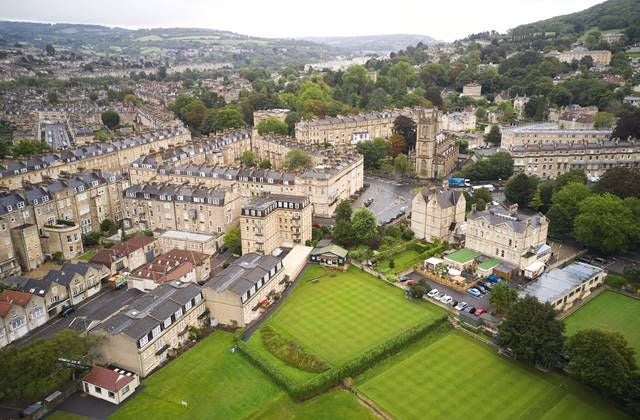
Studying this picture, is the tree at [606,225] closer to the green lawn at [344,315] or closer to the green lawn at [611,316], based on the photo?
the green lawn at [611,316]

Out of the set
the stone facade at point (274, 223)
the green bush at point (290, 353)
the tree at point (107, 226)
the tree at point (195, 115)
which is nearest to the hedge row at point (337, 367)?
the green bush at point (290, 353)

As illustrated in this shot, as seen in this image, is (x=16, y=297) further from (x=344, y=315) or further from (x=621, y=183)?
(x=621, y=183)

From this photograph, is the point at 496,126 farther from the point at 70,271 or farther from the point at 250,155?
the point at 70,271

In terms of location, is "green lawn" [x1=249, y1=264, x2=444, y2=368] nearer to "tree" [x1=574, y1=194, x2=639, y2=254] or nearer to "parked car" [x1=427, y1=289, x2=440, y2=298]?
"parked car" [x1=427, y1=289, x2=440, y2=298]

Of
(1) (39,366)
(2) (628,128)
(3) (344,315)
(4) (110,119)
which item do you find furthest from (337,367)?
(4) (110,119)

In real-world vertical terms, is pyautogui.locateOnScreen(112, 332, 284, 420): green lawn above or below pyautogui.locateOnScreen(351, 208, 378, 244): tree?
below

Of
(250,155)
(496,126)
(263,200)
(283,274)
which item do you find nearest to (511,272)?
(283,274)

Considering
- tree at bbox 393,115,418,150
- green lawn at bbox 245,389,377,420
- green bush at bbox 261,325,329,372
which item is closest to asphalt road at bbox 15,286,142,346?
green bush at bbox 261,325,329,372
